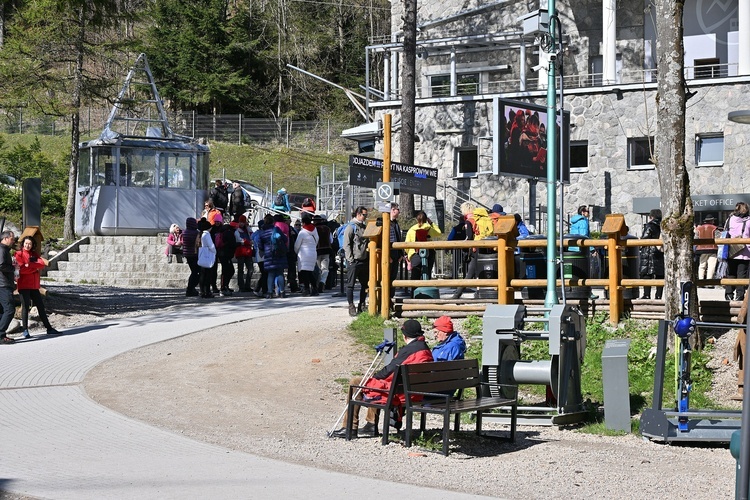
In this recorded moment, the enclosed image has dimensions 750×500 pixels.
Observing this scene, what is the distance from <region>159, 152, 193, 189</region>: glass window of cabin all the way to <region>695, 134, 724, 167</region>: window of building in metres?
15.4

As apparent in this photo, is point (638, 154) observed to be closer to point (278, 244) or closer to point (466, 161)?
point (466, 161)

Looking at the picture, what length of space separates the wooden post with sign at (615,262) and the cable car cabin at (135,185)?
16033mm

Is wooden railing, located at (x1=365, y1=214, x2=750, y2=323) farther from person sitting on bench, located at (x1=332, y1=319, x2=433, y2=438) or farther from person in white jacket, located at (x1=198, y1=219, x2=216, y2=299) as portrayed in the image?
person in white jacket, located at (x1=198, y1=219, x2=216, y2=299)

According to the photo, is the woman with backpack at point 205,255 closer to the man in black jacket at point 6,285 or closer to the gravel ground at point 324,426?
the gravel ground at point 324,426

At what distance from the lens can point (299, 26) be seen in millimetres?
62562

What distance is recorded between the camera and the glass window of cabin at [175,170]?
1148 inches

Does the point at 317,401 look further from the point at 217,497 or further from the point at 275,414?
the point at 217,497

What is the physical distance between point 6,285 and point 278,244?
251 inches

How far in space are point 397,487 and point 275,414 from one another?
3.51 m

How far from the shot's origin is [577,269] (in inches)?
628

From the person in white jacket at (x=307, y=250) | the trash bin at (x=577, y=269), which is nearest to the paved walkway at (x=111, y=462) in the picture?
the trash bin at (x=577, y=269)

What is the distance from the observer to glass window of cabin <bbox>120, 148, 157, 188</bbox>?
28.7 m

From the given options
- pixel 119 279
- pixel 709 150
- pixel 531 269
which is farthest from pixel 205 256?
pixel 709 150

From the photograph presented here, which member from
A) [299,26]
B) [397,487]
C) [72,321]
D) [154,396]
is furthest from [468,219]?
[299,26]
